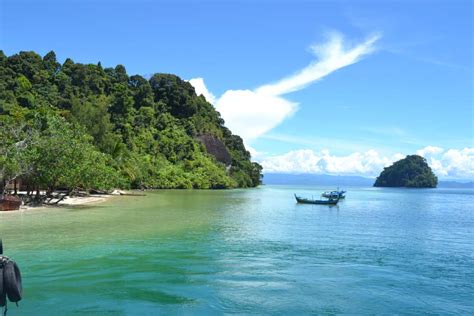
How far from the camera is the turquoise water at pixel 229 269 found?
33.3 feet

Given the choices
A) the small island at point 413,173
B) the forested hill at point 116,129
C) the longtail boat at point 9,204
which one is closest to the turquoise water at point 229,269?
the longtail boat at point 9,204

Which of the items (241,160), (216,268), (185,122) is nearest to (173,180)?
(185,122)

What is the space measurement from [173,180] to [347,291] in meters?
74.1

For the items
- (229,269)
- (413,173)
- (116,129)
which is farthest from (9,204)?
(413,173)

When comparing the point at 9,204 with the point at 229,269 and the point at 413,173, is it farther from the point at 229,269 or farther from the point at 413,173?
the point at 413,173

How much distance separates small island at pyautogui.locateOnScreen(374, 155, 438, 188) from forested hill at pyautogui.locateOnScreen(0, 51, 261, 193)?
7294 centimetres

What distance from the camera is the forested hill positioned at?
30.1 m

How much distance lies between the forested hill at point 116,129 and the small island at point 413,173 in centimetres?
7294

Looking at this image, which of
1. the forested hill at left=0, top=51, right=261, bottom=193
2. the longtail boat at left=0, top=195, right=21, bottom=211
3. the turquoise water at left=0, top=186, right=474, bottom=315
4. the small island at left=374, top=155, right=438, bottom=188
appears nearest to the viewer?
the turquoise water at left=0, top=186, right=474, bottom=315

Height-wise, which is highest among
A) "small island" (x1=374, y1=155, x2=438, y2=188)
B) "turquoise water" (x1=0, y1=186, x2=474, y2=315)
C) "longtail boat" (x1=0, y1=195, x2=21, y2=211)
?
"small island" (x1=374, y1=155, x2=438, y2=188)

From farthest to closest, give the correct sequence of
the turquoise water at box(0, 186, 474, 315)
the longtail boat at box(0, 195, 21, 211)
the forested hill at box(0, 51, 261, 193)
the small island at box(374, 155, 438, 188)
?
1. the small island at box(374, 155, 438, 188)
2. the forested hill at box(0, 51, 261, 193)
3. the longtail boat at box(0, 195, 21, 211)
4. the turquoise water at box(0, 186, 474, 315)

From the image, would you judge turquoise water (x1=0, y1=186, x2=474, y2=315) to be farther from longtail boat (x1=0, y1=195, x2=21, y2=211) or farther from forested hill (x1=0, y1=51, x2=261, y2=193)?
forested hill (x1=0, y1=51, x2=261, y2=193)

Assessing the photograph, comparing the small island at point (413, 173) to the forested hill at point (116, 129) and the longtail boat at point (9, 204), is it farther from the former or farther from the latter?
the longtail boat at point (9, 204)

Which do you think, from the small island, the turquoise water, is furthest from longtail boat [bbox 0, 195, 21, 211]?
the small island
